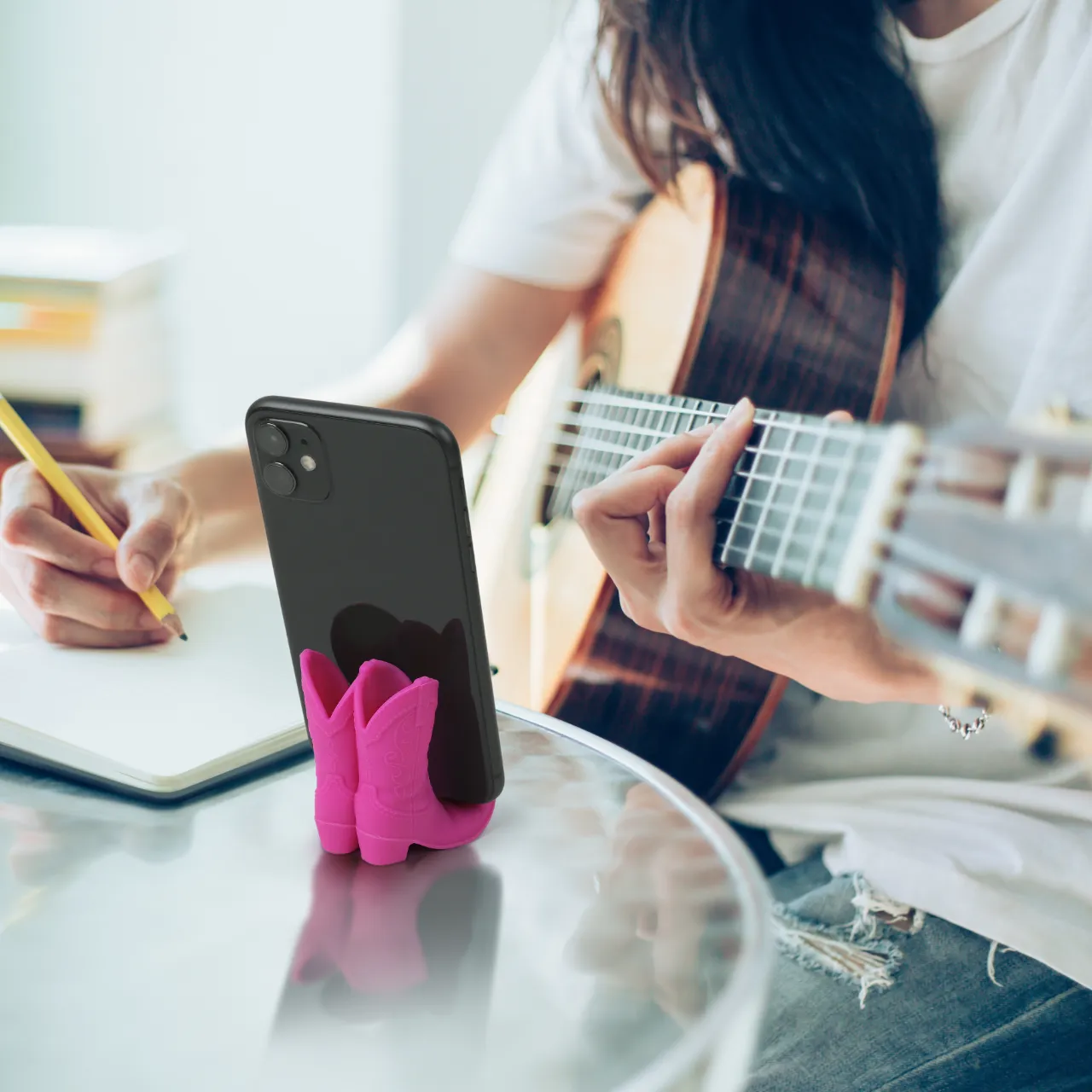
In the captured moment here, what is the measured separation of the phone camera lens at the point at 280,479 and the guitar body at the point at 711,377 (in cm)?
31

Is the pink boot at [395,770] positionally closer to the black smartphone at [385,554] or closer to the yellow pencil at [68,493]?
the black smartphone at [385,554]

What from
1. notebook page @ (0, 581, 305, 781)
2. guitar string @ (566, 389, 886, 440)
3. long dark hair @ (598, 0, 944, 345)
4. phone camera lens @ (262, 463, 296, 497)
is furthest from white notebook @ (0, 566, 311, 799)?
long dark hair @ (598, 0, 944, 345)

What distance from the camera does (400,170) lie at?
5.77 feet

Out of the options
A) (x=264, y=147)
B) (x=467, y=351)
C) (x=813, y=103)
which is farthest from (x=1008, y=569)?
(x=264, y=147)

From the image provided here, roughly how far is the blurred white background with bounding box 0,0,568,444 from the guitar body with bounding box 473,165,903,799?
43.3 inches

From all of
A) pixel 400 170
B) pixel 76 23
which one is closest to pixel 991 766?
pixel 400 170

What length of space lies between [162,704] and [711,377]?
0.38 metres

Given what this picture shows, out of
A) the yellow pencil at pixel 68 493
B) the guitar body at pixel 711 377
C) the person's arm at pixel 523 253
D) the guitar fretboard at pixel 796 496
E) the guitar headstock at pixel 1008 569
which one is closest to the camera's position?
the guitar headstock at pixel 1008 569

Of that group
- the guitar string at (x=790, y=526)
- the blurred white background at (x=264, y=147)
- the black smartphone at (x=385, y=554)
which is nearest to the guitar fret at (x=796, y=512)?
the guitar string at (x=790, y=526)

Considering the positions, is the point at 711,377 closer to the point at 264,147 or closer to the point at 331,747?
the point at 331,747

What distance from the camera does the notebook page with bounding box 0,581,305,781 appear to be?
442 millimetres

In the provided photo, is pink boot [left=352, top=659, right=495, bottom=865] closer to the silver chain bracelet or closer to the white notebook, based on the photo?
the white notebook

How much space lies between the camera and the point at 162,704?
48cm

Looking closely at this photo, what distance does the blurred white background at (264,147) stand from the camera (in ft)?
5.64
